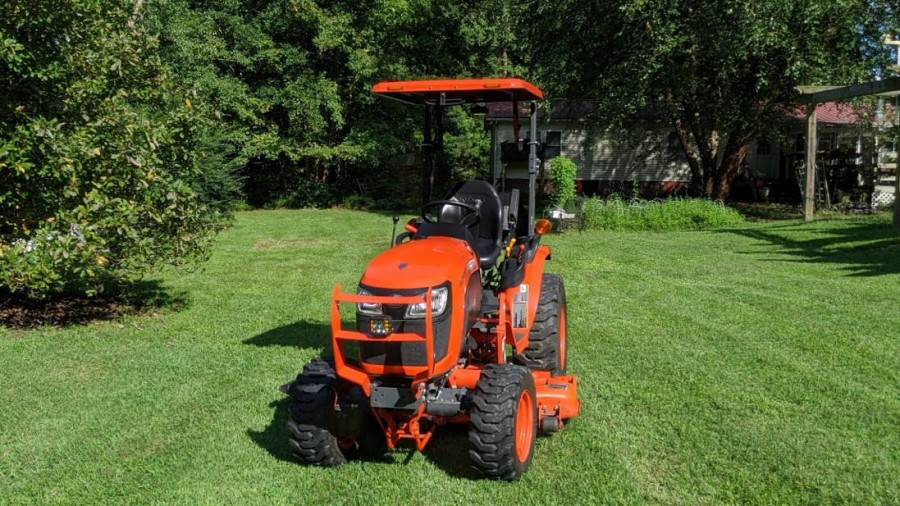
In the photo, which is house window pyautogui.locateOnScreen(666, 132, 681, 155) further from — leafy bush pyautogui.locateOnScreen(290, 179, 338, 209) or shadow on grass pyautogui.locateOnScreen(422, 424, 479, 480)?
shadow on grass pyautogui.locateOnScreen(422, 424, 479, 480)

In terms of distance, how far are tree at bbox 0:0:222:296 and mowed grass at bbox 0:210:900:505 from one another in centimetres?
83

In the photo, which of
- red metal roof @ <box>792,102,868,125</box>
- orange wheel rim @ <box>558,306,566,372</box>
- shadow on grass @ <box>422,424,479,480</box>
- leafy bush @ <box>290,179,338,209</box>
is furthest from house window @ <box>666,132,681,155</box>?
shadow on grass @ <box>422,424,479,480</box>

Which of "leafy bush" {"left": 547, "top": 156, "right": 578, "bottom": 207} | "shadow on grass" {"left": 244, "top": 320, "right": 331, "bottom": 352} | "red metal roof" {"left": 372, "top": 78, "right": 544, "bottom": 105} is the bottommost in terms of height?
"shadow on grass" {"left": 244, "top": 320, "right": 331, "bottom": 352}

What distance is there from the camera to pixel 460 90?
4914 mm

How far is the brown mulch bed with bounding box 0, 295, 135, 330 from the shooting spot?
7.65 metres

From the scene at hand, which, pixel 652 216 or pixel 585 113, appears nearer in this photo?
pixel 652 216

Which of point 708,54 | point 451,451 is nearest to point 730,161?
point 708,54

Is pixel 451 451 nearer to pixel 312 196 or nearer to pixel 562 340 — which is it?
pixel 562 340

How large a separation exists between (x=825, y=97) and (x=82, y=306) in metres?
13.9

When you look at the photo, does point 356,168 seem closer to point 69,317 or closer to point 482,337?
point 69,317

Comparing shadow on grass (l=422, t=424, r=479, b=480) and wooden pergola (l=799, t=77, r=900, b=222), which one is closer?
shadow on grass (l=422, t=424, r=479, b=480)

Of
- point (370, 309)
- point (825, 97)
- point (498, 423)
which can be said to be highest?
point (825, 97)

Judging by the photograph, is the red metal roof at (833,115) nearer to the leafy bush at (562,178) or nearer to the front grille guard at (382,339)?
the leafy bush at (562,178)

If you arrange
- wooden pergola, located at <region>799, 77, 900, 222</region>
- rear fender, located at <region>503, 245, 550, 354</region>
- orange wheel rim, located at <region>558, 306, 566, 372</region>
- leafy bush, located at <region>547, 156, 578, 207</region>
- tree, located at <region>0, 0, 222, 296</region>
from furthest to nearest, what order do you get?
leafy bush, located at <region>547, 156, 578, 207</region> < wooden pergola, located at <region>799, 77, 900, 222</region> < tree, located at <region>0, 0, 222, 296</region> < orange wheel rim, located at <region>558, 306, 566, 372</region> < rear fender, located at <region>503, 245, 550, 354</region>
